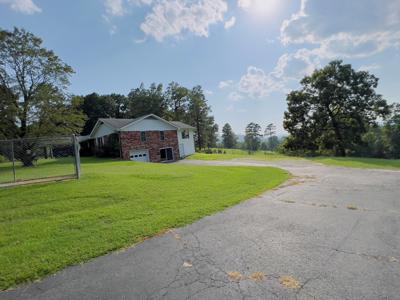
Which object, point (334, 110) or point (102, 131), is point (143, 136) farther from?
point (334, 110)

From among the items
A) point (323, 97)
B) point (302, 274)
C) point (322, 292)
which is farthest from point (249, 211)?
point (323, 97)

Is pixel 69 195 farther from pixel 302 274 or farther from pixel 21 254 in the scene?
pixel 302 274

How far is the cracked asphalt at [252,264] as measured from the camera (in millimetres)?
2754

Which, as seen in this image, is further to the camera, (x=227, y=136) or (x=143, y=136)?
(x=227, y=136)

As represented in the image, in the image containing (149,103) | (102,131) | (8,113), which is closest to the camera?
(8,113)

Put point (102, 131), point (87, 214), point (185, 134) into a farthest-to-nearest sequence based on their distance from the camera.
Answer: point (185, 134) < point (102, 131) < point (87, 214)

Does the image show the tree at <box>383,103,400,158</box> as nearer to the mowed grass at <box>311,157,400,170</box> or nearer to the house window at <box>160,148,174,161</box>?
the mowed grass at <box>311,157,400,170</box>

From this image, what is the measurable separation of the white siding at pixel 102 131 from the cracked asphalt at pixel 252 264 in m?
25.4

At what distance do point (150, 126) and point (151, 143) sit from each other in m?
2.10

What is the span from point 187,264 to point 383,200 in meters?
6.82

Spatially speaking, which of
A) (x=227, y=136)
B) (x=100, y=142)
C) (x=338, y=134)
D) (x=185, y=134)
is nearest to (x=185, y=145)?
(x=185, y=134)

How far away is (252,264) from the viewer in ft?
10.9

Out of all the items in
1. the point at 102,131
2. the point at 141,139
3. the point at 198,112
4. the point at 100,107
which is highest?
the point at 100,107

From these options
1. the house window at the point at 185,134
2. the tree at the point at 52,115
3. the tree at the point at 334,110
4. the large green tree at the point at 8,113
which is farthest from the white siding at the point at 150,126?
the tree at the point at 334,110
